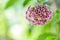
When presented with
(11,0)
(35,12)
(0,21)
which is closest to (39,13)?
(35,12)

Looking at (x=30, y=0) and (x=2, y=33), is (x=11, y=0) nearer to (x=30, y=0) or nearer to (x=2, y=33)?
(x=30, y=0)

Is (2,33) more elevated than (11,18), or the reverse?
(11,18)

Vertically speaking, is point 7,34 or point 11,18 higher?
point 11,18

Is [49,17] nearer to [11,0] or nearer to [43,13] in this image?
[43,13]

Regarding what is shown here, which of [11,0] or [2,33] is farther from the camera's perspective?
[2,33]

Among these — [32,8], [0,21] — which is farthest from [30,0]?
[0,21]

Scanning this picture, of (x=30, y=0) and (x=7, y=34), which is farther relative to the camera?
(x=7, y=34)
